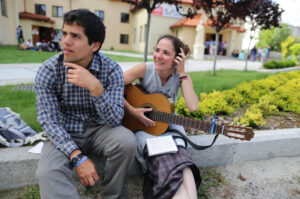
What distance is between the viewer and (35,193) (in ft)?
7.07

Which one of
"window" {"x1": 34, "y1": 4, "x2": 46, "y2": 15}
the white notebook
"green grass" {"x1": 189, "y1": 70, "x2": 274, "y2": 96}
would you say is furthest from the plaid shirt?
"window" {"x1": 34, "y1": 4, "x2": 46, "y2": 15}

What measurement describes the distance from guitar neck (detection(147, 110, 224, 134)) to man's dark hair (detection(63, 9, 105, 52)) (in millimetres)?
1068

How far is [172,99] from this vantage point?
103 inches

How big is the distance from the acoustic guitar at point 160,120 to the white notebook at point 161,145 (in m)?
0.24

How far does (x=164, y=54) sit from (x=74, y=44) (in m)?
1.07

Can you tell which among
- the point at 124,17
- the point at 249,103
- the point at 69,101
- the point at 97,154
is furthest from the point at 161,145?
the point at 124,17

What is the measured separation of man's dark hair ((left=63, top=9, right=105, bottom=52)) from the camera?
5.88 feet

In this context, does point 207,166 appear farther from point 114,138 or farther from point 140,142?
point 114,138

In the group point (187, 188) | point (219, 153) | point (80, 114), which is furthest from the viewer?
point (219, 153)

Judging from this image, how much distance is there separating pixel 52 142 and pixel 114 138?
0.52m

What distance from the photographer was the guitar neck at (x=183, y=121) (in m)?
2.28

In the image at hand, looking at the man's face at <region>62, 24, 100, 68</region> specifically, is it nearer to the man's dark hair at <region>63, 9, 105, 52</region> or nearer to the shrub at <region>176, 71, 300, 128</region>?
the man's dark hair at <region>63, 9, 105, 52</region>

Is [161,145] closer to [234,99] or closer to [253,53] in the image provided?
[234,99]

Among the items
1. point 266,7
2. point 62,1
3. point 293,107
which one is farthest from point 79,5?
point 293,107
